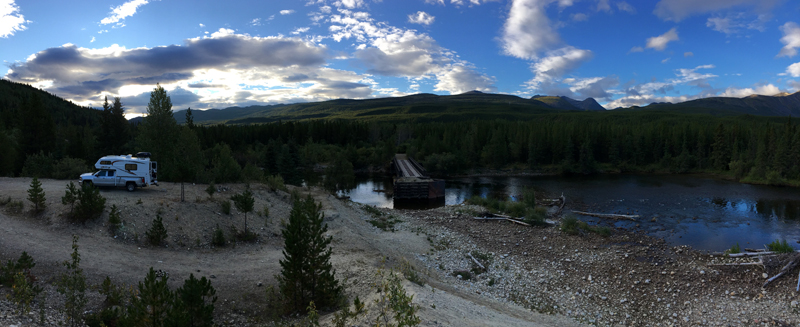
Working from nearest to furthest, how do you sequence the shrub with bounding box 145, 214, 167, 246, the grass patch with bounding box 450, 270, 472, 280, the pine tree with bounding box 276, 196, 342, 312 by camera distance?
1. the pine tree with bounding box 276, 196, 342, 312
2. the shrub with bounding box 145, 214, 167, 246
3. the grass patch with bounding box 450, 270, 472, 280

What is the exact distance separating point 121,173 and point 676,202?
51.9 meters

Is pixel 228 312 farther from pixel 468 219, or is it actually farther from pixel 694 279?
pixel 468 219

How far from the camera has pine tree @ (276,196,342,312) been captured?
10703mm

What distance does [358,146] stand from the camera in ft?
349

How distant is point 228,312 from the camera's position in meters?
11.3

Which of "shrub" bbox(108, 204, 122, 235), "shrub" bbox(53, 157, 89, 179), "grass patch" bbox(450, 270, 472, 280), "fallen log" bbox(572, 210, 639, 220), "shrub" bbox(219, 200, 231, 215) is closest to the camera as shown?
"shrub" bbox(108, 204, 122, 235)

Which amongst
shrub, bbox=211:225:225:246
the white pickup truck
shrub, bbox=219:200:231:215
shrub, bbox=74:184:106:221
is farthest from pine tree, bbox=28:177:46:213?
shrub, bbox=211:225:225:246

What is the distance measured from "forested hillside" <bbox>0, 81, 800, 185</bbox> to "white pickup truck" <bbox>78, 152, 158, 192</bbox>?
200 cm

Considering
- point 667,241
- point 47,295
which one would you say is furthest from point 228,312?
point 667,241

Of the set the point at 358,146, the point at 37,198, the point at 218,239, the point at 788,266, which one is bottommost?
the point at 788,266

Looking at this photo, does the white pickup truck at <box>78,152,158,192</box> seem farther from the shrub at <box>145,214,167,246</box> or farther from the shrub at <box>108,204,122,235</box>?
the shrub at <box>145,214,167,246</box>

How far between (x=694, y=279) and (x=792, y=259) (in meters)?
4.18

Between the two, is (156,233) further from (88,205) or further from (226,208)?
(226,208)

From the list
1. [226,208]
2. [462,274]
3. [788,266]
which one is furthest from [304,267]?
[788,266]
